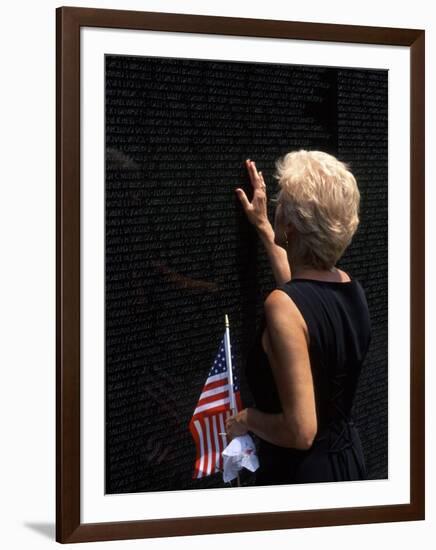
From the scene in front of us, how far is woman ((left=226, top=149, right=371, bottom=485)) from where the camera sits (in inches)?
202

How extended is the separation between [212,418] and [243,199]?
773mm

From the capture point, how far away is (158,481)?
5078 mm

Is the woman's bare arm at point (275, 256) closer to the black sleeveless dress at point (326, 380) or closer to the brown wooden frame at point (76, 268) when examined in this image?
the black sleeveless dress at point (326, 380)

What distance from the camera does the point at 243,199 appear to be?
17.0ft

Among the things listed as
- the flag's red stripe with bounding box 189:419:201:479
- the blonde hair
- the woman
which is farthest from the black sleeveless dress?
the flag's red stripe with bounding box 189:419:201:479

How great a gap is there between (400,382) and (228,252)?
2.79ft

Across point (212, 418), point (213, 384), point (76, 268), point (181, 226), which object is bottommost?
point (212, 418)

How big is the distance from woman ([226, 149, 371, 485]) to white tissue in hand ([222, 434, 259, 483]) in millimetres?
30

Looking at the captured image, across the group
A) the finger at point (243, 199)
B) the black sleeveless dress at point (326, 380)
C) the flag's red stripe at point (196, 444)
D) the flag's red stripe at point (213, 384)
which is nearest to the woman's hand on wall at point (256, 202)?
the finger at point (243, 199)

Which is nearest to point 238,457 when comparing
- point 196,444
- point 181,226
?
point 196,444

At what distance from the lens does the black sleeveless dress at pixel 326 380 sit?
203 inches

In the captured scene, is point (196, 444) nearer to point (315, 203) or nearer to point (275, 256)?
point (275, 256)

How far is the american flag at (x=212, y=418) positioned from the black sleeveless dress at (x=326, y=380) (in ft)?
0.31

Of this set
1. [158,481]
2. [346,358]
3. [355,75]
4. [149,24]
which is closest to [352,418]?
[346,358]
